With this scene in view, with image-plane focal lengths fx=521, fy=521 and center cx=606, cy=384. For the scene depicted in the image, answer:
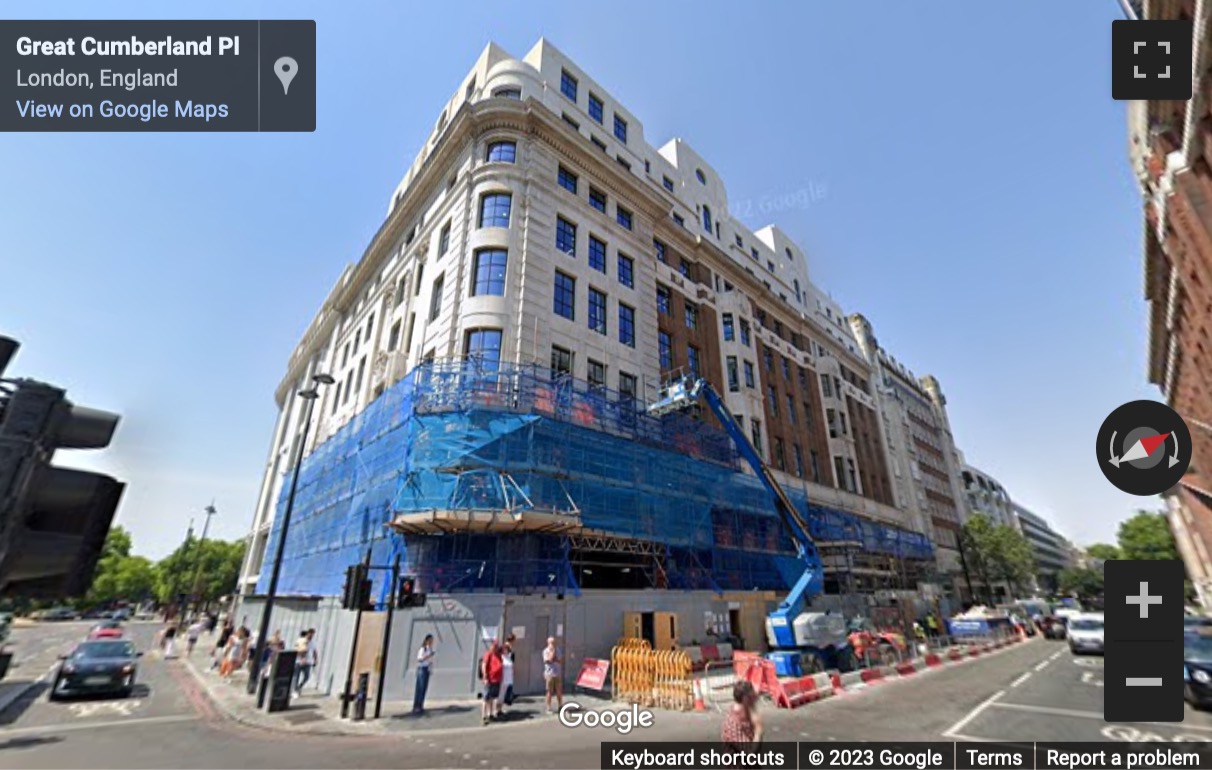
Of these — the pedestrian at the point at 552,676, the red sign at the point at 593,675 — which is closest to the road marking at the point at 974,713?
the red sign at the point at 593,675

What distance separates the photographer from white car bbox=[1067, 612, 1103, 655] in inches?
870

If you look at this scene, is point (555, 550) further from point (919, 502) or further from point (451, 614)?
point (919, 502)

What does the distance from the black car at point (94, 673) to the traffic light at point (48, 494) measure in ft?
56.0

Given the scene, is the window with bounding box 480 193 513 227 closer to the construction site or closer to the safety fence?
the construction site

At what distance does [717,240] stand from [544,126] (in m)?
17.7

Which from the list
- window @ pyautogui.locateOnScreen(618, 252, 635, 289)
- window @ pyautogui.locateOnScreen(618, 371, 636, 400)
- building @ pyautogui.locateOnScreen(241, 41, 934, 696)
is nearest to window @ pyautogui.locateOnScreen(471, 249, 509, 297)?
building @ pyautogui.locateOnScreen(241, 41, 934, 696)

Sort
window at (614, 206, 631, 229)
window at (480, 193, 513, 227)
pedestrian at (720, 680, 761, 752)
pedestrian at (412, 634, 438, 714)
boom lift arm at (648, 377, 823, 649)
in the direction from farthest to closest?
window at (614, 206, 631, 229), window at (480, 193, 513, 227), boom lift arm at (648, 377, 823, 649), pedestrian at (412, 634, 438, 714), pedestrian at (720, 680, 761, 752)

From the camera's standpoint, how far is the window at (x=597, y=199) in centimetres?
2788

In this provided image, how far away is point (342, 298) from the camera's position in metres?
38.0

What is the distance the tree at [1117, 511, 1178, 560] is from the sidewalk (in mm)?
73899

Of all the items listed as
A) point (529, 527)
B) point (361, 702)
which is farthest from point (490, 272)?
point (361, 702)

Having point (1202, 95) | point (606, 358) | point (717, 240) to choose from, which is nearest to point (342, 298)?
point (606, 358)

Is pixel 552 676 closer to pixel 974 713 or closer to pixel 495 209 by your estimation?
pixel 974 713

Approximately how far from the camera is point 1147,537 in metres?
61.7
